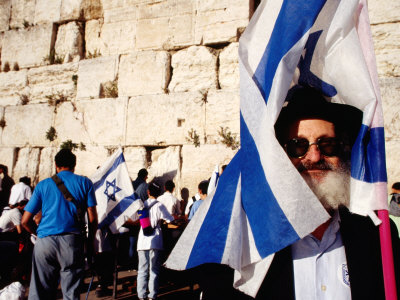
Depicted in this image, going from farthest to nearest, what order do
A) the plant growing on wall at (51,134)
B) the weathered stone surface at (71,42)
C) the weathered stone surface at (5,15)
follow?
1. the weathered stone surface at (5,15)
2. the weathered stone surface at (71,42)
3. the plant growing on wall at (51,134)

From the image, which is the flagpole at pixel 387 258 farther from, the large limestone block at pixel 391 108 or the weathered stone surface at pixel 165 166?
the weathered stone surface at pixel 165 166

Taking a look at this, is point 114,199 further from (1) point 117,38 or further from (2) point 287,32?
(1) point 117,38

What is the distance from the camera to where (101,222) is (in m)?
4.02

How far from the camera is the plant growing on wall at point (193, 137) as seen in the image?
5.43 metres

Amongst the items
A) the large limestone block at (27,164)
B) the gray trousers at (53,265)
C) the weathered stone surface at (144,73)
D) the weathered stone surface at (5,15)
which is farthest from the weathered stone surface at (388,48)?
the weathered stone surface at (5,15)

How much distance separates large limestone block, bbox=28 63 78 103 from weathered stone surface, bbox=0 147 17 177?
3.79 feet

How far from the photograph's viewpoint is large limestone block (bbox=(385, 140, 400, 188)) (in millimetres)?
4402

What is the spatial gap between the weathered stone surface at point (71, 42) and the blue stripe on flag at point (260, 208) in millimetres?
6367

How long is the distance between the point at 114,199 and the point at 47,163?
3.03 m

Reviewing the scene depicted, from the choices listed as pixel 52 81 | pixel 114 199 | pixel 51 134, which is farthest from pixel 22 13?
pixel 114 199

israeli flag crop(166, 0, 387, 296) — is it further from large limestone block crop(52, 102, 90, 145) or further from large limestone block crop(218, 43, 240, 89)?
large limestone block crop(52, 102, 90, 145)

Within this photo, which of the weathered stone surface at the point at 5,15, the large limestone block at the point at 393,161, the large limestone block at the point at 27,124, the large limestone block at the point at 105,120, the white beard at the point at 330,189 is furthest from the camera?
the weathered stone surface at the point at 5,15

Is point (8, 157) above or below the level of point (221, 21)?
below

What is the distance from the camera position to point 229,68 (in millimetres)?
5523
